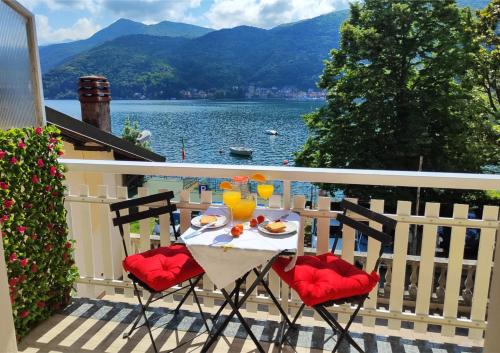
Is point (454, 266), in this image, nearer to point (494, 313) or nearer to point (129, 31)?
point (494, 313)

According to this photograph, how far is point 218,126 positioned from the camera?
53.1m

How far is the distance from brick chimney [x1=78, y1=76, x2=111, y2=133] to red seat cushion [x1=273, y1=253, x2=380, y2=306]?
276 inches

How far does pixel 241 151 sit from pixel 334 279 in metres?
37.0

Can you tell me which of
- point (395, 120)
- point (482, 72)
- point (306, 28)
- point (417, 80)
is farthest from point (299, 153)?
point (306, 28)

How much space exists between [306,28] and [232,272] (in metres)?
64.6

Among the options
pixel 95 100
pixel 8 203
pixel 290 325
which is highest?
pixel 95 100

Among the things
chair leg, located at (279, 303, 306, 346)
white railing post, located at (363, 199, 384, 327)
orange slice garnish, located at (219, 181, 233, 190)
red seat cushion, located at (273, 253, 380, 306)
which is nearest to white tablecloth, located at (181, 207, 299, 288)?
red seat cushion, located at (273, 253, 380, 306)

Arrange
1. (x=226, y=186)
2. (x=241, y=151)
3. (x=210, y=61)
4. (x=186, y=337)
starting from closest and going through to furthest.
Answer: (x=226, y=186) → (x=186, y=337) → (x=241, y=151) → (x=210, y=61)

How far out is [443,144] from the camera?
15648mm

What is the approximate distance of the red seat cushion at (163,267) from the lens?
213 cm

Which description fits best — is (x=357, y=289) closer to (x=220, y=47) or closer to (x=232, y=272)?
(x=232, y=272)

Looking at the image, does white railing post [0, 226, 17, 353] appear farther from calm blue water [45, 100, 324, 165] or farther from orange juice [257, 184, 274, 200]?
calm blue water [45, 100, 324, 165]

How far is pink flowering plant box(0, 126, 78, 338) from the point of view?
91.0 inches

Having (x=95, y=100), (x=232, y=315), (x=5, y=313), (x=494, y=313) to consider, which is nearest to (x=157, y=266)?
(x=232, y=315)
